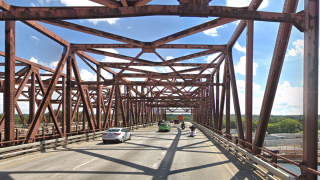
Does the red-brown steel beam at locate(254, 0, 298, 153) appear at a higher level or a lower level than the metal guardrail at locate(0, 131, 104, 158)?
higher

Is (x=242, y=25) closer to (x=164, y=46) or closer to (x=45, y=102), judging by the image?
(x=164, y=46)

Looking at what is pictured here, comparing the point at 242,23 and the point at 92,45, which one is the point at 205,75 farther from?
the point at 242,23

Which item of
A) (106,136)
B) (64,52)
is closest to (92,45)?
(64,52)

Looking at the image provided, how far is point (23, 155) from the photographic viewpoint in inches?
567

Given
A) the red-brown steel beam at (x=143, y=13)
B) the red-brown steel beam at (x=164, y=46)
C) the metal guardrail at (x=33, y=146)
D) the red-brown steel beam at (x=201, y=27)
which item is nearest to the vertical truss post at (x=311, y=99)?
the red-brown steel beam at (x=143, y=13)

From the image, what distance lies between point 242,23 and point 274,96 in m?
7.16

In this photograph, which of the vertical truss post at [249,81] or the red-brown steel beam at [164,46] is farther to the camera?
the red-brown steel beam at [164,46]

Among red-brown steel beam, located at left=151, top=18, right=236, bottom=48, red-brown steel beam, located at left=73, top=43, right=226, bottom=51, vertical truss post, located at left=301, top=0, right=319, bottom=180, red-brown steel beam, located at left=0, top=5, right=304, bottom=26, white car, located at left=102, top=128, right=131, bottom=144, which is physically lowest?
white car, located at left=102, top=128, right=131, bottom=144

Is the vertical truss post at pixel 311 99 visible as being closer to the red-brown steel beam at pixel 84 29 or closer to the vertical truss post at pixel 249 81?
the vertical truss post at pixel 249 81

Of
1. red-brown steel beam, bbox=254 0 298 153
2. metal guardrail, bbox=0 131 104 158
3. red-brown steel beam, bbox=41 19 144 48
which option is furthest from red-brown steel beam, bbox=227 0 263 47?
metal guardrail, bbox=0 131 104 158

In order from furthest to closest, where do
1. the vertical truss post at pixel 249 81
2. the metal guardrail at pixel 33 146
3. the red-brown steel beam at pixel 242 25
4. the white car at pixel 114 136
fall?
the white car at pixel 114 136, the metal guardrail at pixel 33 146, the vertical truss post at pixel 249 81, the red-brown steel beam at pixel 242 25

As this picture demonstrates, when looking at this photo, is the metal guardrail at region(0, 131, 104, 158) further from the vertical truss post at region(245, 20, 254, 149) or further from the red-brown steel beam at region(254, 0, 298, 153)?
the red-brown steel beam at region(254, 0, 298, 153)

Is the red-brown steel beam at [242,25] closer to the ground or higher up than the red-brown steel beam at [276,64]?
higher up

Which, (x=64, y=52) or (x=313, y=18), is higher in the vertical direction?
(x=64, y=52)
